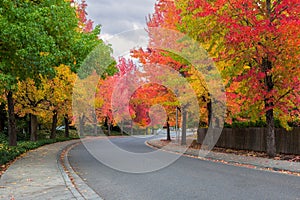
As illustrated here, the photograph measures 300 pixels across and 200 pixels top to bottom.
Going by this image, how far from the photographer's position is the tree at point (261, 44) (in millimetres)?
14039

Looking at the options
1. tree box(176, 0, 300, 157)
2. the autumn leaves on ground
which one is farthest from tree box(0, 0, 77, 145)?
tree box(176, 0, 300, 157)

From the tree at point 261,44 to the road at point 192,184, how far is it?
5.48 m

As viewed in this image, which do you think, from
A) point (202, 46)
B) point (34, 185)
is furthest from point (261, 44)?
point (34, 185)

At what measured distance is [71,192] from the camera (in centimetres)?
755

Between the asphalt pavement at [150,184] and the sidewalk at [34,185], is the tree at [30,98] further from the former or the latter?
the sidewalk at [34,185]

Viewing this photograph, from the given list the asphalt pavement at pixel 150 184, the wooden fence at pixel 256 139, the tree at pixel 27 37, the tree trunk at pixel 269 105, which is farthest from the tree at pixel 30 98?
the tree trunk at pixel 269 105

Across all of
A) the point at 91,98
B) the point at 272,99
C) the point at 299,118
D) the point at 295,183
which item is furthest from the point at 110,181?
the point at 91,98

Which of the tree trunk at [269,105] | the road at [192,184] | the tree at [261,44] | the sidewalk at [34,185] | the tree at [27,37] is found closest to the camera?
the sidewalk at [34,185]

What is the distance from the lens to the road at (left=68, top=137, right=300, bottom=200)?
Result: 7.61 metres

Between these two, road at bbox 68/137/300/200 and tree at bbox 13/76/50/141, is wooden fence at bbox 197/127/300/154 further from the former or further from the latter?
tree at bbox 13/76/50/141

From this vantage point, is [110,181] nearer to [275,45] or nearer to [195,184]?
[195,184]

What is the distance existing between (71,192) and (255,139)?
15.8m

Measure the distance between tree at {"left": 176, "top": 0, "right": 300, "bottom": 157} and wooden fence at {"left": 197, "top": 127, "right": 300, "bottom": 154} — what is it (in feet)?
4.70

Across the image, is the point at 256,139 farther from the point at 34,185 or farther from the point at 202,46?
the point at 34,185
